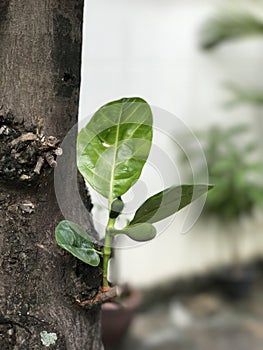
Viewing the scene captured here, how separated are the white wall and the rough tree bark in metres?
1.88

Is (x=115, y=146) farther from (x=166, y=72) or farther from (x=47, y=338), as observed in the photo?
(x=166, y=72)

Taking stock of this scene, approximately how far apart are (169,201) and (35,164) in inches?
3.7

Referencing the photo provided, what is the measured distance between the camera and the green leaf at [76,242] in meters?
0.43

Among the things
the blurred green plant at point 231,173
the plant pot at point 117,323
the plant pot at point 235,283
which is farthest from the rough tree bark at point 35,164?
the plant pot at point 235,283

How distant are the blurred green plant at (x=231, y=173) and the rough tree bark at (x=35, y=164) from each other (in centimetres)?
228

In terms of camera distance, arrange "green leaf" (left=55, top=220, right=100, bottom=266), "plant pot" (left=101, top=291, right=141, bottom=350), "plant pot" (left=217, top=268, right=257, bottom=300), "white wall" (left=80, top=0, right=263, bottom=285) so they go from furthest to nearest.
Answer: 1. "plant pot" (left=217, top=268, right=257, bottom=300)
2. "white wall" (left=80, top=0, right=263, bottom=285)
3. "plant pot" (left=101, top=291, right=141, bottom=350)
4. "green leaf" (left=55, top=220, right=100, bottom=266)

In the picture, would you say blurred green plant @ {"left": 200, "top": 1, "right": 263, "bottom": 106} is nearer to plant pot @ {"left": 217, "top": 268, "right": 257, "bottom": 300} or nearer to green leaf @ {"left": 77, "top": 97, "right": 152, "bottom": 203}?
plant pot @ {"left": 217, "top": 268, "right": 257, "bottom": 300}

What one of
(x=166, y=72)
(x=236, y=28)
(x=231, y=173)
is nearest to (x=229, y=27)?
(x=236, y=28)

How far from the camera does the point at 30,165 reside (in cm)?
44

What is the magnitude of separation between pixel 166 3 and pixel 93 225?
2.54m

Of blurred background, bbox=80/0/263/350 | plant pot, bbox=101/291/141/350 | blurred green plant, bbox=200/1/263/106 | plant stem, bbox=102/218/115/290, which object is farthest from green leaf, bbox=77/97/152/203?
blurred green plant, bbox=200/1/263/106

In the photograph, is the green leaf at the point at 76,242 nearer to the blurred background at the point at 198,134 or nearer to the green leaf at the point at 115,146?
the green leaf at the point at 115,146

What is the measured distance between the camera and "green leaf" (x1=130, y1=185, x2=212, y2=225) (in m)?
0.44

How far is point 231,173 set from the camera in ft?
9.52
